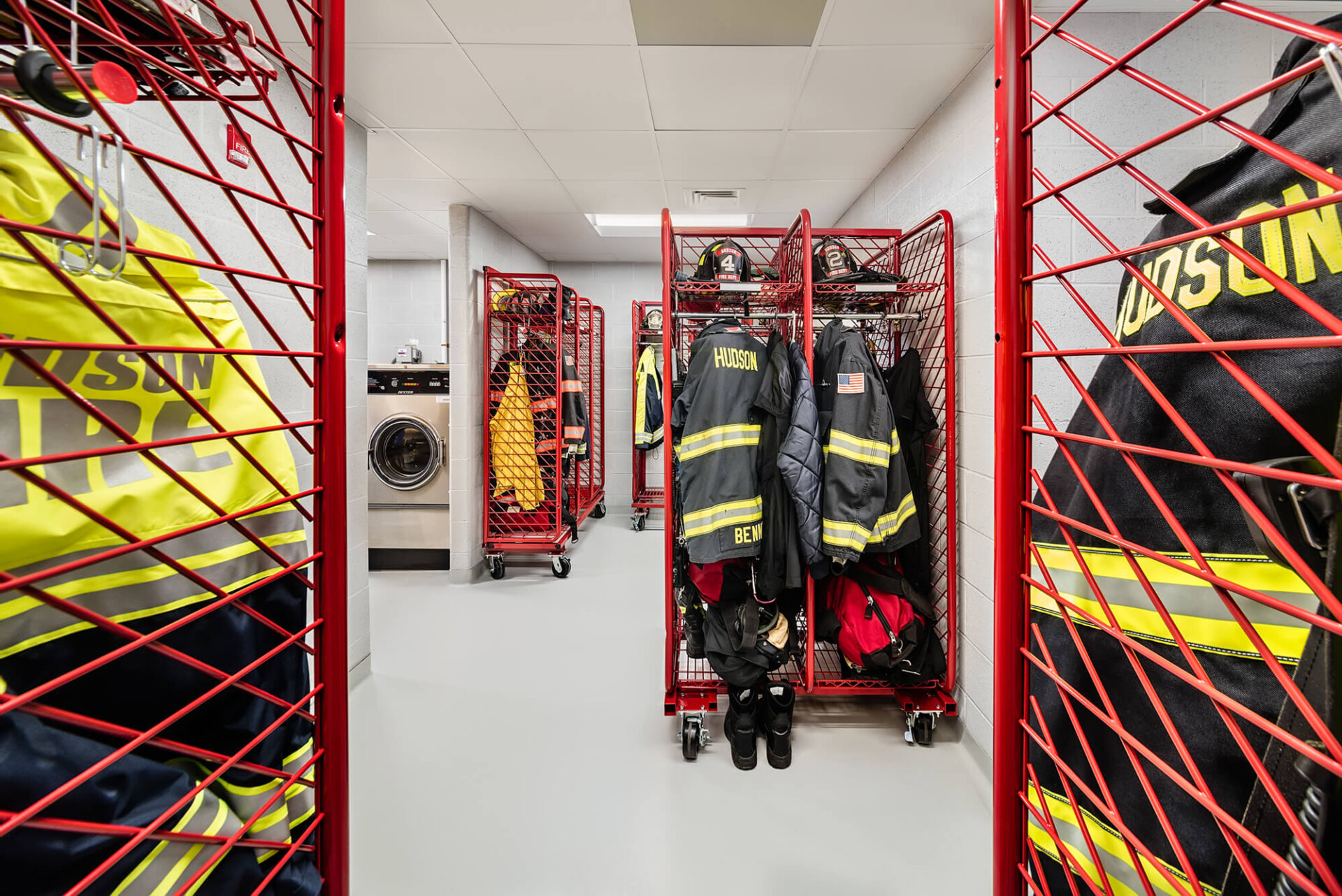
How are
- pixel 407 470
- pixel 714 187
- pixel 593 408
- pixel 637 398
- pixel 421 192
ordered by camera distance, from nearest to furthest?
pixel 714 187 → pixel 421 192 → pixel 407 470 → pixel 637 398 → pixel 593 408

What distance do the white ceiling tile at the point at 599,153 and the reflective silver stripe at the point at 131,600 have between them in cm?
253

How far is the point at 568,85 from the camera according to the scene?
2.19 meters

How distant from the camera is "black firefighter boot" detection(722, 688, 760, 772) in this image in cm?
188

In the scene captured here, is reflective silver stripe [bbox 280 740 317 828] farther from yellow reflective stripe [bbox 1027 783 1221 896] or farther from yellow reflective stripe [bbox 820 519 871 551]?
yellow reflective stripe [bbox 820 519 871 551]

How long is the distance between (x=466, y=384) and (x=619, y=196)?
159 cm

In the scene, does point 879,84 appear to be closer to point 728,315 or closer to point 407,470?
point 728,315

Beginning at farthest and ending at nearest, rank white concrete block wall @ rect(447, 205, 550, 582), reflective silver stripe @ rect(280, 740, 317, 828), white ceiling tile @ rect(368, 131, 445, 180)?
1. white concrete block wall @ rect(447, 205, 550, 582)
2. white ceiling tile @ rect(368, 131, 445, 180)
3. reflective silver stripe @ rect(280, 740, 317, 828)

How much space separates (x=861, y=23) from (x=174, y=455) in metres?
2.18

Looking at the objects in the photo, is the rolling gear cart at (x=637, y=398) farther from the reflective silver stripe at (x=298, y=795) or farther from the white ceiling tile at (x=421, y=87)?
the reflective silver stripe at (x=298, y=795)

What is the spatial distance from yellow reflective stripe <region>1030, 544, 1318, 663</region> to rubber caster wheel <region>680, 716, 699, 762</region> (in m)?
1.60

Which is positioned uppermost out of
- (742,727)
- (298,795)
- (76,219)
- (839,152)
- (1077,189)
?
(839,152)

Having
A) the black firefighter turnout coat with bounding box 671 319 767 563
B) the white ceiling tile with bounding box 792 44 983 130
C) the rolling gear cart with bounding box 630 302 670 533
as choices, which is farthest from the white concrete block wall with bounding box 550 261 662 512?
the black firefighter turnout coat with bounding box 671 319 767 563

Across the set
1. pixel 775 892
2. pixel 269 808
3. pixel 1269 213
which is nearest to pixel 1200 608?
pixel 1269 213

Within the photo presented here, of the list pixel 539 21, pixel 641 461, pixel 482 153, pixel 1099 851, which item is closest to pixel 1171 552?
pixel 1099 851
